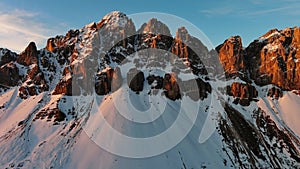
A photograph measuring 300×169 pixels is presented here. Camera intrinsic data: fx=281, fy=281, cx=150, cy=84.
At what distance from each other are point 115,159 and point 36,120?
36.6 m

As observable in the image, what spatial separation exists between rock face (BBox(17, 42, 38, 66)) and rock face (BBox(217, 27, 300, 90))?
94870mm

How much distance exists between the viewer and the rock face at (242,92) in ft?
428

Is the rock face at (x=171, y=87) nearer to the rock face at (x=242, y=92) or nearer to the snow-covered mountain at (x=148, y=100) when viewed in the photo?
the snow-covered mountain at (x=148, y=100)

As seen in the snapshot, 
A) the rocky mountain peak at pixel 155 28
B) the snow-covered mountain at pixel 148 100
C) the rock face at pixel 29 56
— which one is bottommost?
the snow-covered mountain at pixel 148 100

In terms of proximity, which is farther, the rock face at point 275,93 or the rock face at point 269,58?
the rock face at point 269,58

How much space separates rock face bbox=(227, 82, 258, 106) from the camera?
130 m

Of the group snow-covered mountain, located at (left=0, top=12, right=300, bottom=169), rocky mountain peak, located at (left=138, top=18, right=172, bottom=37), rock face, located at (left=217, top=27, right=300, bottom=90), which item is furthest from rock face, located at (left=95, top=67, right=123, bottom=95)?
rock face, located at (left=217, top=27, right=300, bottom=90)

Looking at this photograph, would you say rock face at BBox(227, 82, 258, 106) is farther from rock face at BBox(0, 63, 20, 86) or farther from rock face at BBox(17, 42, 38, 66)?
rock face at BBox(0, 63, 20, 86)

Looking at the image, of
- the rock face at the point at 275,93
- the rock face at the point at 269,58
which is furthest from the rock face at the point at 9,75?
the rock face at the point at 275,93

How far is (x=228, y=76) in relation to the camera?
5659 inches

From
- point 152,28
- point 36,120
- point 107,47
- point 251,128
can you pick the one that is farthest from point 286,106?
point 36,120

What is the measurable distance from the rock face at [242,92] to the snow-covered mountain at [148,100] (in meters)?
0.48

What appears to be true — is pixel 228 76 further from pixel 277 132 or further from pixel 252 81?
pixel 277 132

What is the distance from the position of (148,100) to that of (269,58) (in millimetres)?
80618
